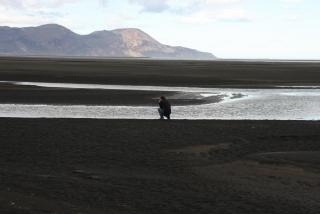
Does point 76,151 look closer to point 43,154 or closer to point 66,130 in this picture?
point 43,154

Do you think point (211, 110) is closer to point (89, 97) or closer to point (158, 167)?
point (89, 97)

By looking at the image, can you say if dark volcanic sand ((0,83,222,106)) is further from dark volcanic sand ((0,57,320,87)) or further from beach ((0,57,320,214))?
beach ((0,57,320,214))

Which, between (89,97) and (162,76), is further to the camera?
(162,76)

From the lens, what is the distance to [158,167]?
49.4ft

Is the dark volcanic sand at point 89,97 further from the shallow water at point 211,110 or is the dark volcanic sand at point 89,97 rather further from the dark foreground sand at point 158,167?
the dark foreground sand at point 158,167

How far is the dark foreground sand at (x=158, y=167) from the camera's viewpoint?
1111 cm

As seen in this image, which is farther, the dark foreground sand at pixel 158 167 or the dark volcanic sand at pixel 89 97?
the dark volcanic sand at pixel 89 97

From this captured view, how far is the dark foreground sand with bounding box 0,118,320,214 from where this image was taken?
11.1 m

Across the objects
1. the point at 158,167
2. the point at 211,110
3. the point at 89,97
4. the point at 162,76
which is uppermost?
the point at 162,76

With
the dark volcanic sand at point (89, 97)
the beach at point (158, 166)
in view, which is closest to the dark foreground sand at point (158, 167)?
the beach at point (158, 166)

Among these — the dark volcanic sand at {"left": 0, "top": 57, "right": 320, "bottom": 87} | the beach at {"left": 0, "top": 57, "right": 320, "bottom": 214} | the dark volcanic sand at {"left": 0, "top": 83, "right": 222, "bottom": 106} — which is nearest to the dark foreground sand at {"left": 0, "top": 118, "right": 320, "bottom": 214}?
the beach at {"left": 0, "top": 57, "right": 320, "bottom": 214}

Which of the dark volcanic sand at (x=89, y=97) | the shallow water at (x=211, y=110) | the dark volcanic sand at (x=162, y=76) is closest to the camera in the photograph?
the shallow water at (x=211, y=110)

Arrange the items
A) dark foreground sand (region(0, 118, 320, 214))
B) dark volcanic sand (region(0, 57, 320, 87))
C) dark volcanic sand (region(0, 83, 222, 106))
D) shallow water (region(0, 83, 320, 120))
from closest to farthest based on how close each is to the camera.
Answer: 1. dark foreground sand (region(0, 118, 320, 214))
2. shallow water (region(0, 83, 320, 120))
3. dark volcanic sand (region(0, 83, 222, 106))
4. dark volcanic sand (region(0, 57, 320, 87))

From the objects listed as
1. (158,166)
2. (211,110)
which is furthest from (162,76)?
(158,166)
